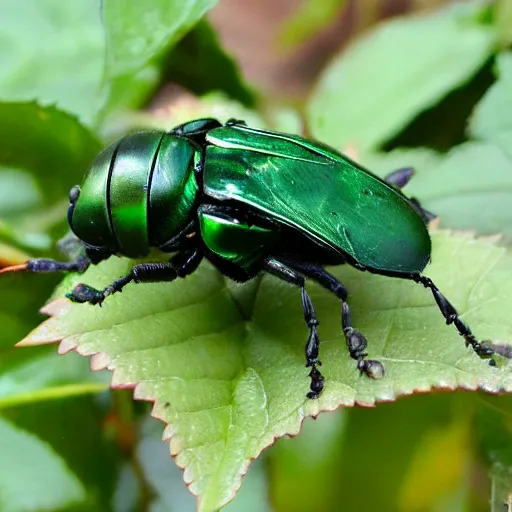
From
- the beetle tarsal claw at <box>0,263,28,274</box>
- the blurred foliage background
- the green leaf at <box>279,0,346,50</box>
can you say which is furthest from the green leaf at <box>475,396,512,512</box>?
the green leaf at <box>279,0,346,50</box>

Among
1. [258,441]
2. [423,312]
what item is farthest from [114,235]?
[423,312]

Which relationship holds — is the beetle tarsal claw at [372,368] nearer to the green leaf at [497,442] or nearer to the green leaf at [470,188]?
the green leaf at [497,442]

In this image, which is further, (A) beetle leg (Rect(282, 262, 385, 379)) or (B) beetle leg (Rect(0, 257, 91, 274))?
(B) beetle leg (Rect(0, 257, 91, 274))

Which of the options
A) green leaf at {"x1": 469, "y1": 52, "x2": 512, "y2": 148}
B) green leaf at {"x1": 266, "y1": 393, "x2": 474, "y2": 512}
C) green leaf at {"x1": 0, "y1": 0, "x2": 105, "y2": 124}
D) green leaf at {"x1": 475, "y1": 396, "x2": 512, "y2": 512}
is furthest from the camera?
green leaf at {"x1": 0, "y1": 0, "x2": 105, "y2": 124}

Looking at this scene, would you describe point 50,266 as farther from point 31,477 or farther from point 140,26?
point 140,26

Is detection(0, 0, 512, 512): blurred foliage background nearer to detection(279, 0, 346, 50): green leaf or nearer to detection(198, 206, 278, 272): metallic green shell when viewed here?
detection(198, 206, 278, 272): metallic green shell
